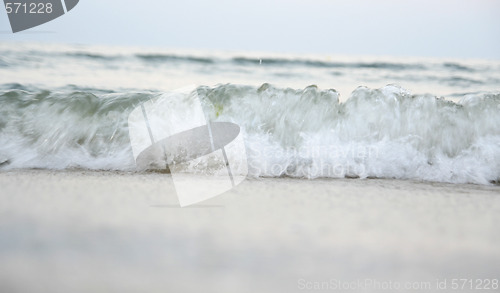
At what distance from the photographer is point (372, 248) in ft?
4.20

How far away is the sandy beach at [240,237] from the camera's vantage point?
108cm

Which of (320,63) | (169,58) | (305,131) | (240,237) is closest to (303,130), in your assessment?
(305,131)

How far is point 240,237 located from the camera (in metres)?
1.31

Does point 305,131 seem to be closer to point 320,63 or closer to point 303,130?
point 303,130

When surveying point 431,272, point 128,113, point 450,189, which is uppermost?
point 128,113

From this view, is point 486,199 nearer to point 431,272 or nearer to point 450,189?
point 450,189

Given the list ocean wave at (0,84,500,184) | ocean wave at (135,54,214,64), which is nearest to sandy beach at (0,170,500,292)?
ocean wave at (0,84,500,184)

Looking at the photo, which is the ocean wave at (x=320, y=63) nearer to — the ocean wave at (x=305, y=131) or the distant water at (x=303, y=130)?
the distant water at (x=303, y=130)

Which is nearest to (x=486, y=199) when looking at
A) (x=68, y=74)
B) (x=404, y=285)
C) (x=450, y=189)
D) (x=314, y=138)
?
(x=450, y=189)

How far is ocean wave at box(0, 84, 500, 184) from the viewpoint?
211cm

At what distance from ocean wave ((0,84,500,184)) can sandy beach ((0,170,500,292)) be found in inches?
9.2

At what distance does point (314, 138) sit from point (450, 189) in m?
0.62

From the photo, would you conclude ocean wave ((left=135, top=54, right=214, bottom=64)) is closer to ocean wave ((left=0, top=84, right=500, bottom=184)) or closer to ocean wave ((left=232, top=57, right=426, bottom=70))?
ocean wave ((left=232, top=57, right=426, bottom=70))

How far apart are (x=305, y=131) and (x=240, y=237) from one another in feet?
3.35
